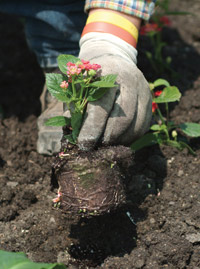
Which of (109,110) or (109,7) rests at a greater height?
(109,7)

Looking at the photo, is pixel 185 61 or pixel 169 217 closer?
pixel 169 217

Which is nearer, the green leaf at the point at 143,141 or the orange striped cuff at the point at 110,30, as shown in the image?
the orange striped cuff at the point at 110,30

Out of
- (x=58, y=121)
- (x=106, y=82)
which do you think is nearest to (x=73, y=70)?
(x=106, y=82)

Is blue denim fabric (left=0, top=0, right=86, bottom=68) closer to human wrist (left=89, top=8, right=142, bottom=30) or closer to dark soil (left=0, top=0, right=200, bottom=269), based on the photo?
dark soil (left=0, top=0, right=200, bottom=269)

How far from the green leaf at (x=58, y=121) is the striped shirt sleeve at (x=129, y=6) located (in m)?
0.59

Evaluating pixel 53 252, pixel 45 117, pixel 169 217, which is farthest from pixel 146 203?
pixel 45 117

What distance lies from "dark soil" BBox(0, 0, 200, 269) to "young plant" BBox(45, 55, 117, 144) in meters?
0.36

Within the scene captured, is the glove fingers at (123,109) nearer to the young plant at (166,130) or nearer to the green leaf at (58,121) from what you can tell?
the green leaf at (58,121)

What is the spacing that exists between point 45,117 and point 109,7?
76cm

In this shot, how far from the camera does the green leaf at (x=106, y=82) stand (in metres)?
1.54

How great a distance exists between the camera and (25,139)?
7.95 feet

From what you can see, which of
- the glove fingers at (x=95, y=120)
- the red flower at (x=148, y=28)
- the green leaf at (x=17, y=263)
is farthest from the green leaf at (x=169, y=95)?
the green leaf at (x=17, y=263)

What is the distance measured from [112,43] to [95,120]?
0.41m

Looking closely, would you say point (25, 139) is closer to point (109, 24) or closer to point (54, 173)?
point (54, 173)
